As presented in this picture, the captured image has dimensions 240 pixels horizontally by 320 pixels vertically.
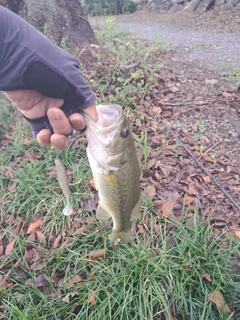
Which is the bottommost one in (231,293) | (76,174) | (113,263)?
(231,293)

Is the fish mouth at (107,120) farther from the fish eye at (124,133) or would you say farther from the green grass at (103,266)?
the green grass at (103,266)

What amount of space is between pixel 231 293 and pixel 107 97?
2.81 meters

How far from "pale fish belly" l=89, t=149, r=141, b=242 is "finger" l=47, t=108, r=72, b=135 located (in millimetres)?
217

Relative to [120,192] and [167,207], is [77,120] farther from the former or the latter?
[167,207]

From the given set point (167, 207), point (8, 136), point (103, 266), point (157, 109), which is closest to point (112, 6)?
point (157, 109)

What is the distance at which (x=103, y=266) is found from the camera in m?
2.51

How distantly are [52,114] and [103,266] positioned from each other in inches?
56.1

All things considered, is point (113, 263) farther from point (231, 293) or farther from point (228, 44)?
point (228, 44)

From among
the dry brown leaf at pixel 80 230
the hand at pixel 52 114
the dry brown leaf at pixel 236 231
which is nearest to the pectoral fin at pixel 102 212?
the hand at pixel 52 114

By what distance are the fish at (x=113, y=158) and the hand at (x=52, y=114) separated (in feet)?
0.17

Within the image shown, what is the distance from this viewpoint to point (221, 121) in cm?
420

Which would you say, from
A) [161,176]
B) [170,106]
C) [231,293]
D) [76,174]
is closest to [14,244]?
[76,174]

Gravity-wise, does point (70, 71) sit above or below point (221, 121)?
above

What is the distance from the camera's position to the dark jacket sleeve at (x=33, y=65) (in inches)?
63.7
